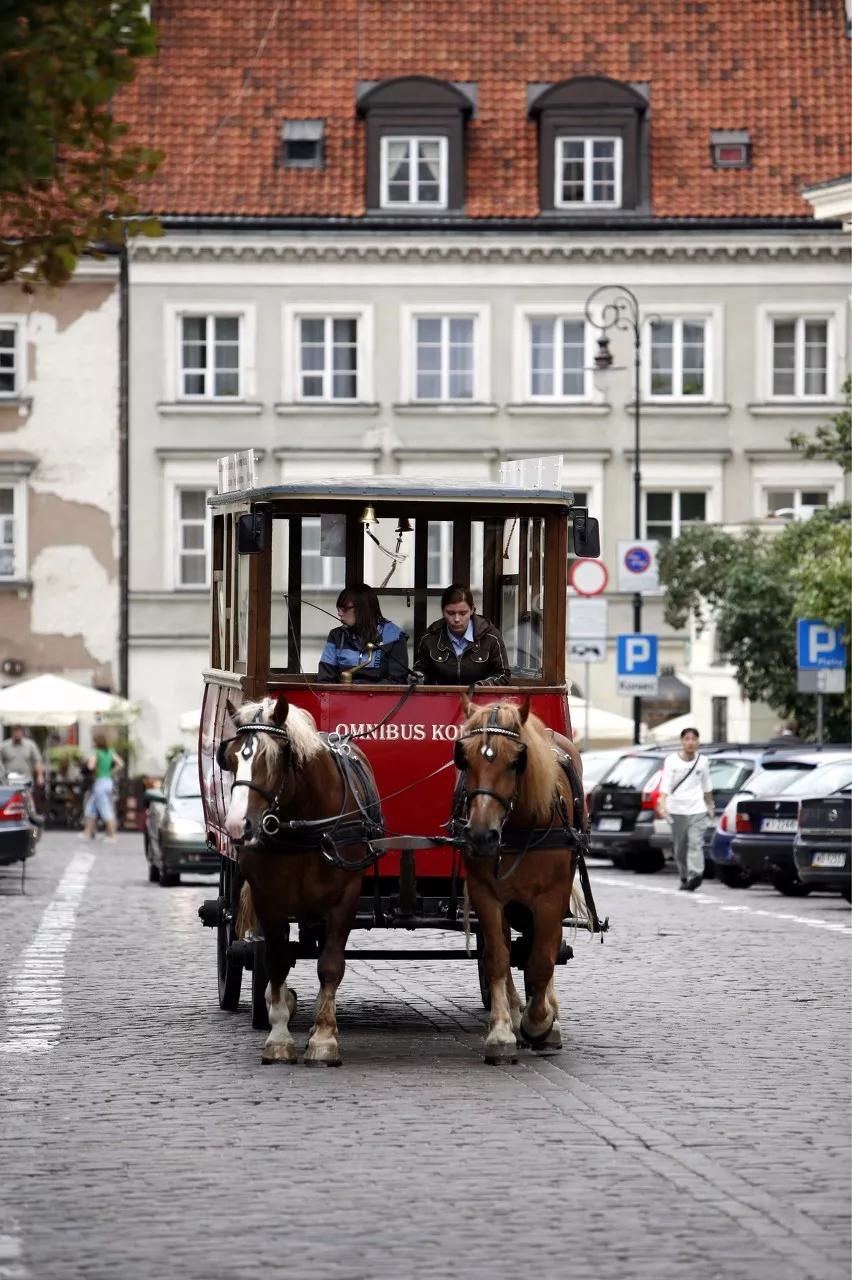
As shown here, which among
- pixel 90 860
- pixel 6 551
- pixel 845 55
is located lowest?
pixel 90 860

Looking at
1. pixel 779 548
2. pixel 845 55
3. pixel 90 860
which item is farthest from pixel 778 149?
pixel 90 860

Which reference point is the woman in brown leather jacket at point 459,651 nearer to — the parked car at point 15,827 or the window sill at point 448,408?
the parked car at point 15,827

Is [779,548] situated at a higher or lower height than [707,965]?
higher

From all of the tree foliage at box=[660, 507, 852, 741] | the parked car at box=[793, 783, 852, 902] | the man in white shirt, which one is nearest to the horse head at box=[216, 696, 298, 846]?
the parked car at box=[793, 783, 852, 902]

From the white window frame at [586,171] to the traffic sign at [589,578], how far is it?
1365cm

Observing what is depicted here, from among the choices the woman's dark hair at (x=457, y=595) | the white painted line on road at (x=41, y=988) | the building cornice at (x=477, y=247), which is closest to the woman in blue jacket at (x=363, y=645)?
the woman's dark hair at (x=457, y=595)

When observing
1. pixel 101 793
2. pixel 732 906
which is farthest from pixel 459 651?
pixel 101 793

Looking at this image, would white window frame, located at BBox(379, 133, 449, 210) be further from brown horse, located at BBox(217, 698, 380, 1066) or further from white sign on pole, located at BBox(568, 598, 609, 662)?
brown horse, located at BBox(217, 698, 380, 1066)

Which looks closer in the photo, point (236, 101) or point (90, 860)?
point (90, 860)

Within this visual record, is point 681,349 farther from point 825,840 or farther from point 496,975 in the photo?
point 496,975

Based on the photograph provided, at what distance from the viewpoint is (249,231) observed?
57.5m

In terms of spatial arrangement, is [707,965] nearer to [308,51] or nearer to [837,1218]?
[837,1218]

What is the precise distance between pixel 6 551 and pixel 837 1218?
A: 51140 millimetres

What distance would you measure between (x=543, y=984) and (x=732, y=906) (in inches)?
615
